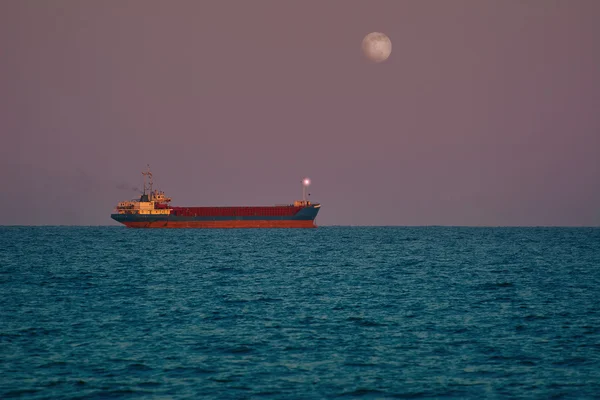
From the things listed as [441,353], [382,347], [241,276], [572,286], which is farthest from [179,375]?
[572,286]

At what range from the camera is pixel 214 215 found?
540ft

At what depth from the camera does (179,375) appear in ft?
63.2

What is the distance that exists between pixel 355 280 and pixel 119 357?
28.1 metres

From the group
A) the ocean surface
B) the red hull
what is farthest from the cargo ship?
the ocean surface

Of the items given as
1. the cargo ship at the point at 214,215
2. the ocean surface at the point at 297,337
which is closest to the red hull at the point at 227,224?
the cargo ship at the point at 214,215

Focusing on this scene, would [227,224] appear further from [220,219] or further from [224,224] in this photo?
[220,219]

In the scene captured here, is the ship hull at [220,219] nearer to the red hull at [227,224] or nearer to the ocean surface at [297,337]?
the red hull at [227,224]

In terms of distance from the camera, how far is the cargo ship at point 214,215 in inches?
6373

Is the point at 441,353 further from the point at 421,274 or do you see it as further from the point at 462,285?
the point at 421,274

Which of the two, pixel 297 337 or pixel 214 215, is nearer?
pixel 297 337

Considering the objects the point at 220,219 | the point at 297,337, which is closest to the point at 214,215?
the point at 220,219

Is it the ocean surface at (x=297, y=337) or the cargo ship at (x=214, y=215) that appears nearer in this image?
the ocean surface at (x=297, y=337)

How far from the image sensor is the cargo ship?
16188cm

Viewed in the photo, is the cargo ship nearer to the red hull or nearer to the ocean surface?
the red hull
